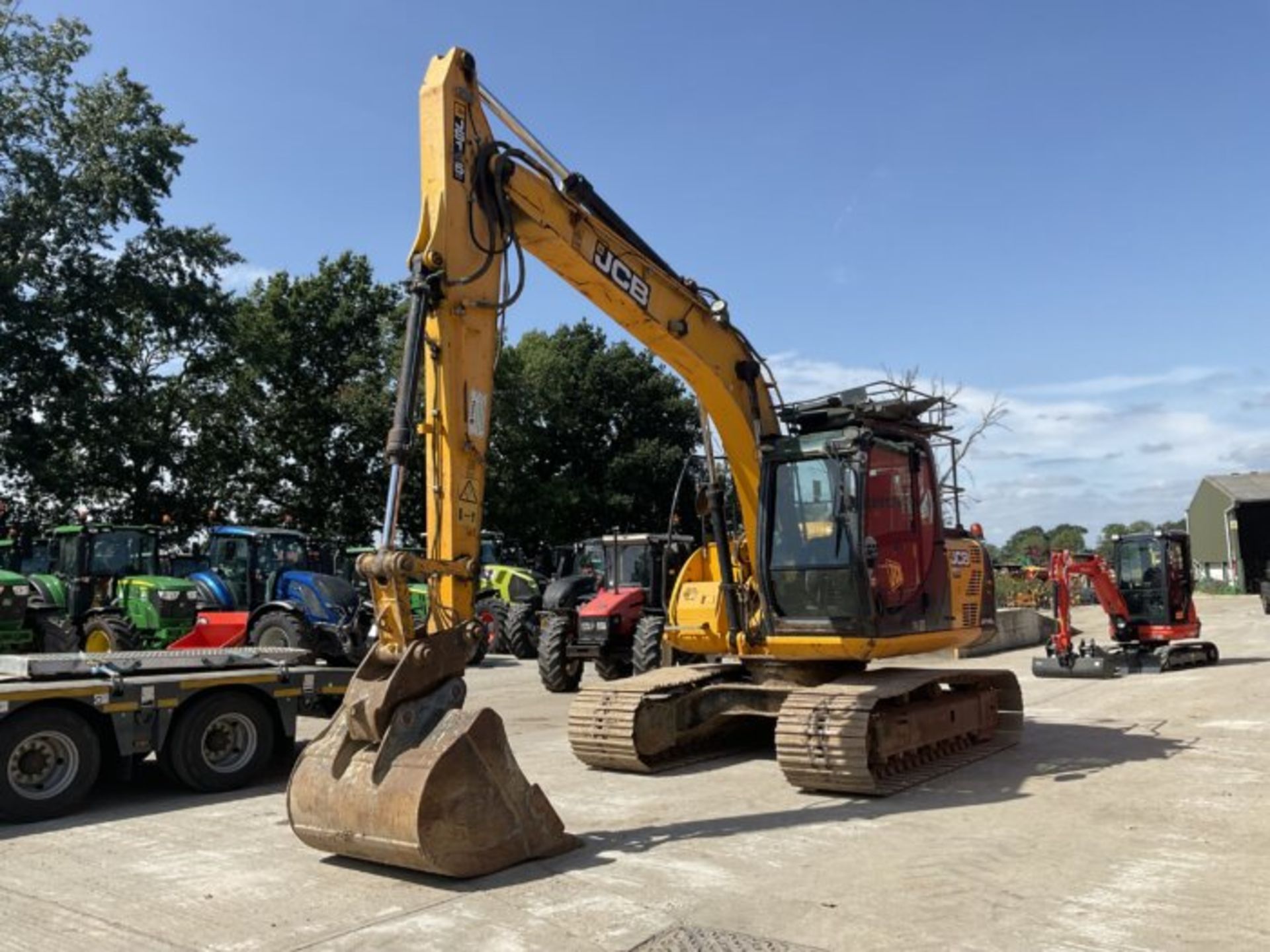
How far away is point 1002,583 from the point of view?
3025cm

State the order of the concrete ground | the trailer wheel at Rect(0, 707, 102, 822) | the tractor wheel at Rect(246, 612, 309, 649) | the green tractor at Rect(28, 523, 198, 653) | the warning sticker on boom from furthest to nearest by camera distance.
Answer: the green tractor at Rect(28, 523, 198, 653), the tractor wheel at Rect(246, 612, 309, 649), the trailer wheel at Rect(0, 707, 102, 822), the warning sticker on boom, the concrete ground

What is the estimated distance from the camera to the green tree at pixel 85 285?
87.1 feet

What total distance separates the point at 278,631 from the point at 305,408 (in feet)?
68.3

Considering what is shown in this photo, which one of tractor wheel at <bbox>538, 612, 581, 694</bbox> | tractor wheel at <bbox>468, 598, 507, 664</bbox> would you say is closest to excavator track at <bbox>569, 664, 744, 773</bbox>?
tractor wheel at <bbox>538, 612, 581, 694</bbox>

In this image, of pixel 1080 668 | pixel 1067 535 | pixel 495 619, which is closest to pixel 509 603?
pixel 495 619

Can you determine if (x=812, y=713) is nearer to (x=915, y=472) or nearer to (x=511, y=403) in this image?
(x=915, y=472)

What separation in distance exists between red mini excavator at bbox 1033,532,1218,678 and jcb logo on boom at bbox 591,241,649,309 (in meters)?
11.1

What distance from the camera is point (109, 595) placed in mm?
17094

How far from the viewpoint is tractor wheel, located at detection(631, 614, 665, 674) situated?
13820 millimetres

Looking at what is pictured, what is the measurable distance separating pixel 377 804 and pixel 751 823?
8.87 feet

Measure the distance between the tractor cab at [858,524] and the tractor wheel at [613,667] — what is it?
251 inches

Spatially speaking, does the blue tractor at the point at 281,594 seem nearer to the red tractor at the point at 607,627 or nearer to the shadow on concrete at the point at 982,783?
the red tractor at the point at 607,627

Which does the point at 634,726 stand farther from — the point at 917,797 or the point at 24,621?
the point at 24,621

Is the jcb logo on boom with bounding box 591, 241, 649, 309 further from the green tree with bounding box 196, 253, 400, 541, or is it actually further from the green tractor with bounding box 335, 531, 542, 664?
the green tree with bounding box 196, 253, 400, 541
